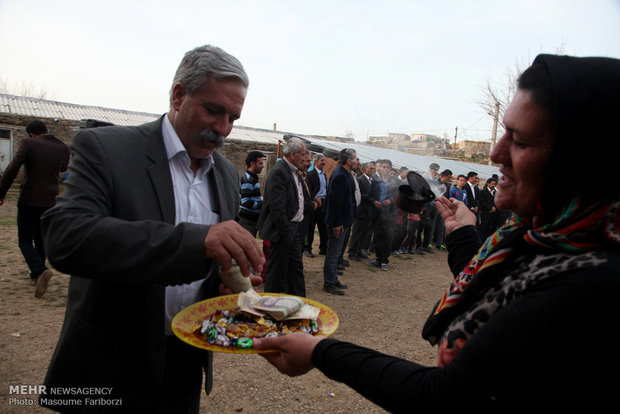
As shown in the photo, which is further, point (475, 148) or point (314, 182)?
point (475, 148)

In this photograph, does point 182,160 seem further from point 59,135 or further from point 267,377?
point 59,135

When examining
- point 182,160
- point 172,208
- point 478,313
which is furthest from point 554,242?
point 182,160

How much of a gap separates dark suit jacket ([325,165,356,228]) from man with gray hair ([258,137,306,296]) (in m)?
1.18

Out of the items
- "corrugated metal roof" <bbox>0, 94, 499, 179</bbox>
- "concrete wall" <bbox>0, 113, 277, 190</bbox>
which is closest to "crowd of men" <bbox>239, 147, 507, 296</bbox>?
"corrugated metal roof" <bbox>0, 94, 499, 179</bbox>

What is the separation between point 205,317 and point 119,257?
62cm

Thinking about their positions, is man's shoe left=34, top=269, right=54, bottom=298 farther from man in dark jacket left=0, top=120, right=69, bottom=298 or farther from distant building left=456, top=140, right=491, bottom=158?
distant building left=456, top=140, right=491, bottom=158

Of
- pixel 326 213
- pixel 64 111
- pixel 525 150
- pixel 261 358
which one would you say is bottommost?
pixel 261 358

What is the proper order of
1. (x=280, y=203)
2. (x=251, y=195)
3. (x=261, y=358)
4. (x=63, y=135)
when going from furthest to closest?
(x=63, y=135), (x=251, y=195), (x=280, y=203), (x=261, y=358)

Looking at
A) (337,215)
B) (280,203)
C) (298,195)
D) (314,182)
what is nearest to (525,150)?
(280,203)

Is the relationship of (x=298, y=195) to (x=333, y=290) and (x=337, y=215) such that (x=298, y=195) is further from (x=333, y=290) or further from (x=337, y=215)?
(x=333, y=290)

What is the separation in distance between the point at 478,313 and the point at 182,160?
132 centimetres

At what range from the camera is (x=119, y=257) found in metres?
1.10

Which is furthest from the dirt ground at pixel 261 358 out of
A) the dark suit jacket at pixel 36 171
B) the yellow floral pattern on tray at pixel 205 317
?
the yellow floral pattern on tray at pixel 205 317

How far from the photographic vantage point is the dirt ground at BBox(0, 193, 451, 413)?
3213 mm
